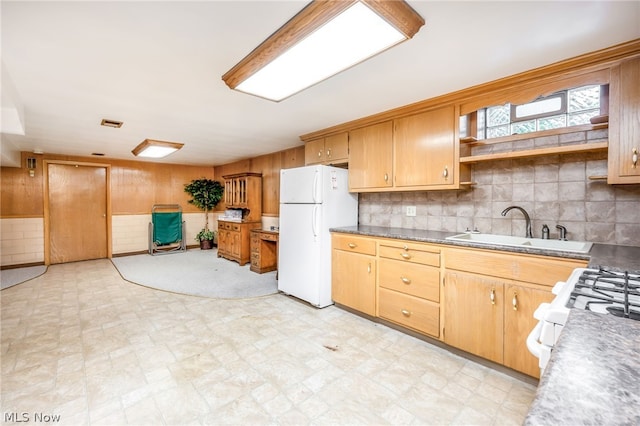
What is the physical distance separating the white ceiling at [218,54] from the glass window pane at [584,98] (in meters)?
0.53

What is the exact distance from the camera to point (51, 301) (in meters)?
3.48

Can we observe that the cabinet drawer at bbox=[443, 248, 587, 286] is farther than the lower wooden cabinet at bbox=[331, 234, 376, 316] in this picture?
No

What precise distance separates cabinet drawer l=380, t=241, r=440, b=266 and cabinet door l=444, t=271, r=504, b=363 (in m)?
0.18

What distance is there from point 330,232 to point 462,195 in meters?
1.46

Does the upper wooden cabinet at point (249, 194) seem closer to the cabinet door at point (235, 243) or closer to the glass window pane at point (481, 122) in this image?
the cabinet door at point (235, 243)

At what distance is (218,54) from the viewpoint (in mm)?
1846

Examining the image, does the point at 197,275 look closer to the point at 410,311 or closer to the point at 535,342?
the point at 410,311

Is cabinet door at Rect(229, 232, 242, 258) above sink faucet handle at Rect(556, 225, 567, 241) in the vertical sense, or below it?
below

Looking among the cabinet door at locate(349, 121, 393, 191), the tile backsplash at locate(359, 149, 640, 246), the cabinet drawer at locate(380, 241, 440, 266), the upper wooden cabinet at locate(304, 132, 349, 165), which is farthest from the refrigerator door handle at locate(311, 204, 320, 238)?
the tile backsplash at locate(359, 149, 640, 246)

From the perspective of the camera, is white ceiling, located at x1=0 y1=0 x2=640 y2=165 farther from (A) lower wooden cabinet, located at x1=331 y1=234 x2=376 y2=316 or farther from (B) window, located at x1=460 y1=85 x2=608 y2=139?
(A) lower wooden cabinet, located at x1=331 y1=234 x2=376 y2=316

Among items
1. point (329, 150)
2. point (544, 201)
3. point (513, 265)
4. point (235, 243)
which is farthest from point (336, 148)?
point (235, 243)

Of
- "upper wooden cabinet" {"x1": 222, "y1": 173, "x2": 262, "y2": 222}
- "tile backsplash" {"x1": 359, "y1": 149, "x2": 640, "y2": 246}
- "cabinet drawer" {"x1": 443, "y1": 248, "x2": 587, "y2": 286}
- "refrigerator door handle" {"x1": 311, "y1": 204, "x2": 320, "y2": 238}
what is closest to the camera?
"cabinet drawer" {"x1": 443, "y1": 248, "x2": 587, "y2": 286}

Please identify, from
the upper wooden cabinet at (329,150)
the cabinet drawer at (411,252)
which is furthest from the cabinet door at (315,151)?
the cabinet drawer at (411,252)

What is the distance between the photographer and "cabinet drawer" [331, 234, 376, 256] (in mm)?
2959
